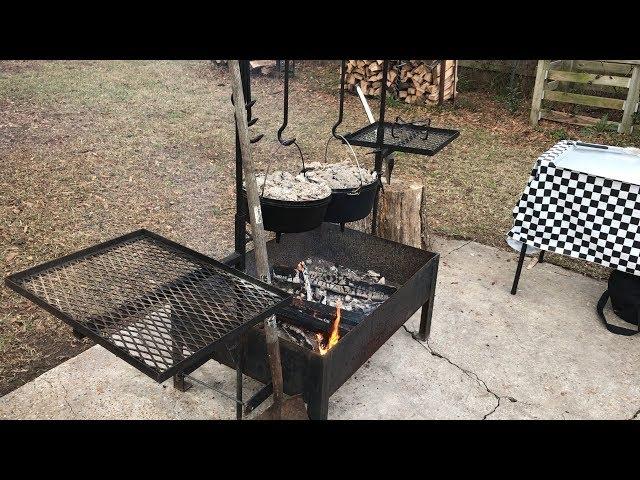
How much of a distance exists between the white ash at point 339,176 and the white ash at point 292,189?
4.6 inches

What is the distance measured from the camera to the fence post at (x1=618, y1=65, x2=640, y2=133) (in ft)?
26.7

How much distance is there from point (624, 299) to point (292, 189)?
2749 mm

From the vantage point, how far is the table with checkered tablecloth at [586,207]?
391cm

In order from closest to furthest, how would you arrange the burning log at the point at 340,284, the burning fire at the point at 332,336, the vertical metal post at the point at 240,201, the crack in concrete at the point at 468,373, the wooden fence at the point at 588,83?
the vertical metal post at the point at 240,201 < the burning fire at the point at 332,336 < the crack in concrete at the point at 468,373 < the burning log at the point at 340,284 < the wooden fence at the point at 588,83

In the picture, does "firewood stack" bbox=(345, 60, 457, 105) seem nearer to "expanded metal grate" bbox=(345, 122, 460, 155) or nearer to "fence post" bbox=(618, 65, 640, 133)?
"fence post" bbox=(618, 65, 640, 133)

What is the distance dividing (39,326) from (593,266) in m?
4.61

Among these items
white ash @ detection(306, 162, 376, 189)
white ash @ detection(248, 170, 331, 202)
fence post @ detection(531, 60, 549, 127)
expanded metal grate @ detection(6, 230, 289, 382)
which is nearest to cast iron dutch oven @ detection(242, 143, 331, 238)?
white ash @ detection(248, 170, 331, 202)

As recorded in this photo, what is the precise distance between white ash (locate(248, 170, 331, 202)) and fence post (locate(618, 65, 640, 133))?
6887mm

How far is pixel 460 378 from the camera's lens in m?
3.69

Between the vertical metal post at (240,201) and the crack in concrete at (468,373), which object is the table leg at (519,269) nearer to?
the crack in concrete at (468,373)

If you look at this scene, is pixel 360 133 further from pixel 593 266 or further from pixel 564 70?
pixel 564 70

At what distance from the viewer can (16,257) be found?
491cm

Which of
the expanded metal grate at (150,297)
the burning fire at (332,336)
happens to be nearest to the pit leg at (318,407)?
the burning fire at (332,336)

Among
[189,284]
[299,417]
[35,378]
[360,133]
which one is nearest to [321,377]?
[299,417]
